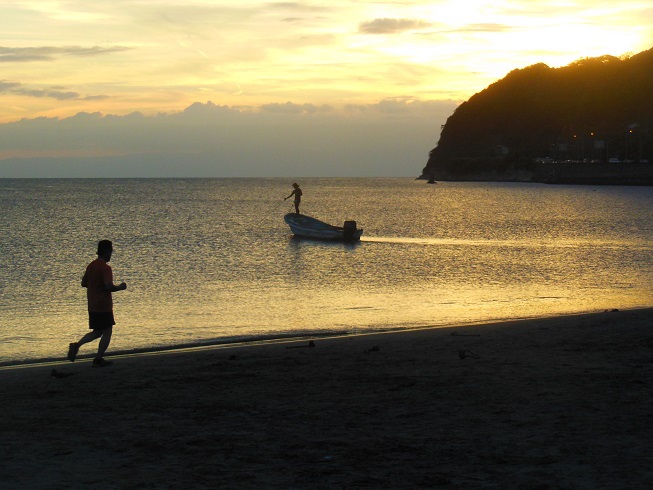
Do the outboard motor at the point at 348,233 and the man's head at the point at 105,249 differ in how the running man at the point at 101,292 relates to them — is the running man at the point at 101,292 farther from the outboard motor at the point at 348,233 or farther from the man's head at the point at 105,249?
the outboard motor at the point at 348,233

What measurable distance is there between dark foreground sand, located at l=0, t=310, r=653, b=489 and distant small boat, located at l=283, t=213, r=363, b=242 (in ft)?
108

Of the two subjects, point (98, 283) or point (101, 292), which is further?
point (101, 292)

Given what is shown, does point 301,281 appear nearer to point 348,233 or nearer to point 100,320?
point 100,320

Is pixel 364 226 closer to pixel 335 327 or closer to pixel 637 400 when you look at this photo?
pixel 335 327

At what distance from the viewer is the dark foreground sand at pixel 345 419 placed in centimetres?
636

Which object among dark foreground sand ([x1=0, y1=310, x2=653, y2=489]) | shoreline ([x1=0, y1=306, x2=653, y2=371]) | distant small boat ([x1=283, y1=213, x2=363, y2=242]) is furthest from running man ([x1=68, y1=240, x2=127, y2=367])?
distant small boat ([x1=283, y1=213, x2=363, y2=242])

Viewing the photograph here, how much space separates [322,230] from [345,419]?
1512 inches

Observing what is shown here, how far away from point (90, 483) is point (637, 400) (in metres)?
5.45

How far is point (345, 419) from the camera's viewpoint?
806 centimetres

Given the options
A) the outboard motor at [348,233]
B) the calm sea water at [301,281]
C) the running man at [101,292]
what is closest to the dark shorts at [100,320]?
the running man at [101,292]

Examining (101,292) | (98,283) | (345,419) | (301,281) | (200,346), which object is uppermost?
(98,283)

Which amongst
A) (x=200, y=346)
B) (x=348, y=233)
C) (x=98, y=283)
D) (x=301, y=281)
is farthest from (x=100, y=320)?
(x=348, y=233)

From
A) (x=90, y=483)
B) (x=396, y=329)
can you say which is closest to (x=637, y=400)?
(x=90, y=483)

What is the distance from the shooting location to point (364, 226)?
6481cm
